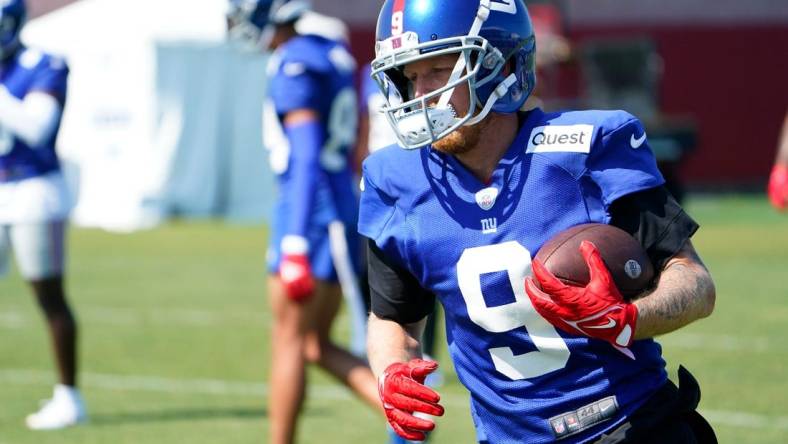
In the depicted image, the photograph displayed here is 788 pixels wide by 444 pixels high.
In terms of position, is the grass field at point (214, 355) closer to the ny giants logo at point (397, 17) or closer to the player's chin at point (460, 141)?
the player's chin at point (460, 141)

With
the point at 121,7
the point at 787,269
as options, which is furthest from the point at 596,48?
the point at 787,269

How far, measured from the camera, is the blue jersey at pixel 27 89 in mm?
7059

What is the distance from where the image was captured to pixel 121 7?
18.5 metres

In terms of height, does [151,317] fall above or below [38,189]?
below

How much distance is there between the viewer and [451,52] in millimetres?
3205

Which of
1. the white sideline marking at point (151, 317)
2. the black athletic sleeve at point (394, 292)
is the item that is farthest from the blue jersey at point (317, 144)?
the white sideline marking at point (151, 317)

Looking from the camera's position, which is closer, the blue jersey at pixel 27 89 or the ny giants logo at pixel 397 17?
the ny giants logo at pixel 397 17

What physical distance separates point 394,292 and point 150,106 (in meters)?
15.5

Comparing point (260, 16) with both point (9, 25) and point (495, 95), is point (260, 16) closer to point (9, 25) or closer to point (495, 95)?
point (9, 25)

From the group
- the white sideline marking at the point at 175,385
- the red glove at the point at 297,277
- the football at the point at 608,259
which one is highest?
the football at the point at 608,259

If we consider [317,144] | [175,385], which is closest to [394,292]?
[317,144]

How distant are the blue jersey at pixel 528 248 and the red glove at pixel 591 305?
0.26m

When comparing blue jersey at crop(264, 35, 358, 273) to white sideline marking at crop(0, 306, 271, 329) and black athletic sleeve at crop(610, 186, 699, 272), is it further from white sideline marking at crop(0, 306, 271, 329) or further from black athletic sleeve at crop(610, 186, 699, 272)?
white sideline marking at crop(0, 306, 271, 329)

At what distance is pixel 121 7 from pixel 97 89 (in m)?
1.17
